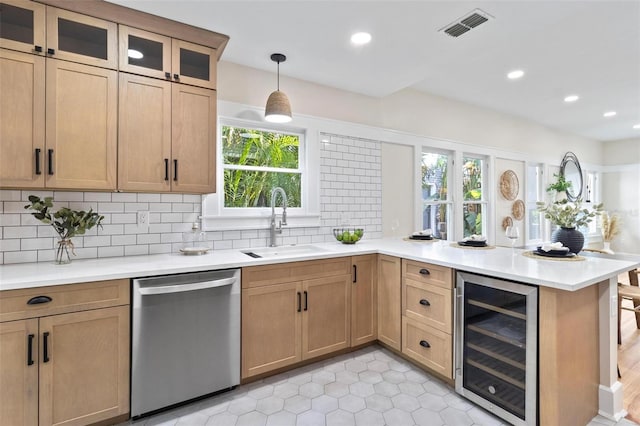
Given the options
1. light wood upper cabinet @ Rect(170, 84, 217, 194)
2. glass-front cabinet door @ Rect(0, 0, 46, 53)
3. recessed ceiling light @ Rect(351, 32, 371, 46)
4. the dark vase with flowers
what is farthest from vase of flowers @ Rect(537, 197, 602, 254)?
glass-front cabinet door @ Rect(0, 0, 46, 53)

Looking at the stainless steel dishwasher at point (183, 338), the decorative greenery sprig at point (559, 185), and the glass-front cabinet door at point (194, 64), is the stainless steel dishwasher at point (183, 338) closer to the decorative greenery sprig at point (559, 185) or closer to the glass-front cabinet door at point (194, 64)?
the glass-front cabinet door at point (194, 64)

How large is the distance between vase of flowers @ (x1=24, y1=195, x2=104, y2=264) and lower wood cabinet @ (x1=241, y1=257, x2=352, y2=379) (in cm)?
109

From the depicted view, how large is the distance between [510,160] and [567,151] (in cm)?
201

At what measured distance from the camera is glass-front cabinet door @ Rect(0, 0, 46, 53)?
1798 mm

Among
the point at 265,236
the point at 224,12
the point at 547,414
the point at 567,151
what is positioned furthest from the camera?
the point at 567,151

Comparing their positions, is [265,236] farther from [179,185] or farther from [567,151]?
[567,151]

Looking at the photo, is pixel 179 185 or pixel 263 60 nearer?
pixel 179 185

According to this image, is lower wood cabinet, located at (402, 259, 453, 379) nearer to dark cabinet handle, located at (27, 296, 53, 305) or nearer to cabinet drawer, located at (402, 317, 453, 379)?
cabinet drawer, located at (402, 317, 453, 379)

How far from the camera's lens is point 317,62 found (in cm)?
282

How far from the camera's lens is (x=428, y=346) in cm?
231

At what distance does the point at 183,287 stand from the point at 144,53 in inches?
64.9

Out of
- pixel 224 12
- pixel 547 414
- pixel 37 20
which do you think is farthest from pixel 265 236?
pixel 547 414

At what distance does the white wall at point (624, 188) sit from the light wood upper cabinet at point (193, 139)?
8.43m

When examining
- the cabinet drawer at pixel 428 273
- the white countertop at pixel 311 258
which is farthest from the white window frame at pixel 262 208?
the cabinet drawer at pixel 428 273
